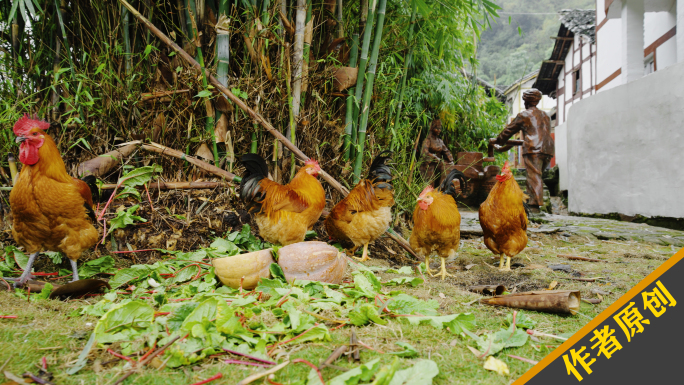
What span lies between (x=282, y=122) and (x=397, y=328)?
2.48m

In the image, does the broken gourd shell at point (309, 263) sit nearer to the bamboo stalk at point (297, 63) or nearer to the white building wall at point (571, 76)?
the bamboo stalk at point (297, 63)

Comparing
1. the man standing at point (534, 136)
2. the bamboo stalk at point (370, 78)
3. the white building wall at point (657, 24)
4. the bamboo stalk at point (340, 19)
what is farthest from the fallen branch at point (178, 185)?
the white building wall at point (657, 24)

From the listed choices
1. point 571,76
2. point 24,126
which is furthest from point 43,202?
point 571,76

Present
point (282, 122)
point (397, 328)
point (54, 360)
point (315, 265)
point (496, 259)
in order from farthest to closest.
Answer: point (496, 259), point (282, 122), point (315, 265), point (397, 328), point (54, 360)

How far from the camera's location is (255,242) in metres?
3.53

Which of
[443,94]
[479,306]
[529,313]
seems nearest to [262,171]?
[479,306]

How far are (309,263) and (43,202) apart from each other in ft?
6.08

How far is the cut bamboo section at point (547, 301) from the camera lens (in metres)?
2.09

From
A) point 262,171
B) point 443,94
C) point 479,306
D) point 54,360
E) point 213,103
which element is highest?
point 443,94

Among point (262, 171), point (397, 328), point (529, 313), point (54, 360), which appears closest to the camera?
point (54, 360)

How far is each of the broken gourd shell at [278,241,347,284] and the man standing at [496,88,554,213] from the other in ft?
17.2

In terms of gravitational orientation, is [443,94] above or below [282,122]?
above

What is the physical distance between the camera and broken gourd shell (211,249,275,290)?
2.41m

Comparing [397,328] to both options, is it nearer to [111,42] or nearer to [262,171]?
[262,171]
